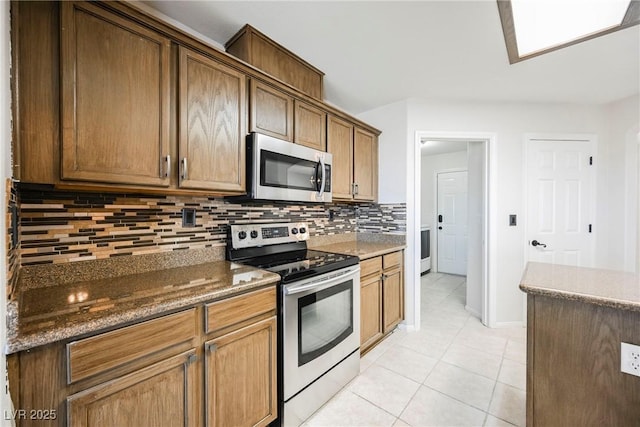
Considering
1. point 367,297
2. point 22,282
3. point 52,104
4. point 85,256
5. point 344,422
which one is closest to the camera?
point 52,104

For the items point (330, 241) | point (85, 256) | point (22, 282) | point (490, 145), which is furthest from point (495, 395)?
point (22, 282)

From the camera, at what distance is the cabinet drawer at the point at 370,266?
2.13 meters

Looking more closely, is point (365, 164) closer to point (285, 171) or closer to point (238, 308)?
point (285, 171)

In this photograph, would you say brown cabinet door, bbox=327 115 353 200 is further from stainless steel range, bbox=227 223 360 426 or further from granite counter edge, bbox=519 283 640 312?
granite counter edge, bbox=519 283 640 312

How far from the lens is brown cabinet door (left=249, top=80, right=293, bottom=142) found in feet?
5.37

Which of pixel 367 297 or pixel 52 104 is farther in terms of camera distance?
pixel 367 297

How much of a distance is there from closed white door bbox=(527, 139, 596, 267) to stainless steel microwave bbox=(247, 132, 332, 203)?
7.60 feet

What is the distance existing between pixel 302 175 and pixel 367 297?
118 cm

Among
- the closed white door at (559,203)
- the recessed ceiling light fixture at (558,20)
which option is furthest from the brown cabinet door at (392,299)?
the recessed ceiling light fixture at (558,20)

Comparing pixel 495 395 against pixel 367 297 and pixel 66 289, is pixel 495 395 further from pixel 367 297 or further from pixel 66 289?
pixel 66 289

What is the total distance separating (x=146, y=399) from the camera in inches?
38.5

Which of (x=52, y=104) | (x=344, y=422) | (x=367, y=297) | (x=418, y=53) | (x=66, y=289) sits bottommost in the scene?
(x=344, y=422)

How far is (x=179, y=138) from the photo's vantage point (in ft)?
4.34

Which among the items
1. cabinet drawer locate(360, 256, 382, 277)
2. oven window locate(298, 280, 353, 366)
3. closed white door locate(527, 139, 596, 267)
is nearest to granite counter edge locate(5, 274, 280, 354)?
oven window locate(298, 280, 353, 366)
